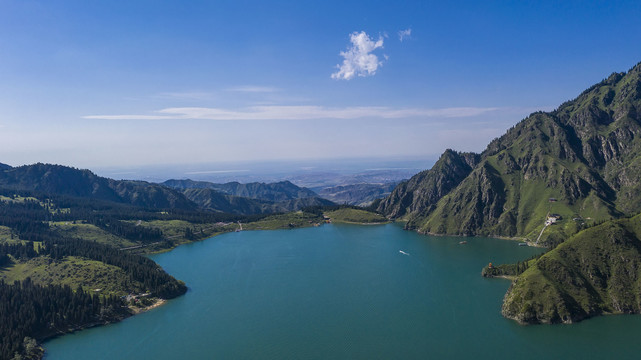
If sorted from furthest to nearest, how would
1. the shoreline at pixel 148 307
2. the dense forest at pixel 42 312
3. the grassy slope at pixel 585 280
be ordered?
the shoreline at pixel 148 307, the grassy slope at pixel 585 280, the dense forest at pixel 42 312

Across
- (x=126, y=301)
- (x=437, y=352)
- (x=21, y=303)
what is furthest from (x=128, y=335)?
(x=437, y=352)

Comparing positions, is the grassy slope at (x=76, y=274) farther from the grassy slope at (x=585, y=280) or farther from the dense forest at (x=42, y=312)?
the grassy slope at (x=585, y=280)

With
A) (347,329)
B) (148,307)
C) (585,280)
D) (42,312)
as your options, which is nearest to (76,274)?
(42,312)

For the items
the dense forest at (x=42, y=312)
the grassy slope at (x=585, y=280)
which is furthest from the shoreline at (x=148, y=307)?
the grassy slope at (x=585, y=280)

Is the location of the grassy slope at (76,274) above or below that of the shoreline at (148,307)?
above

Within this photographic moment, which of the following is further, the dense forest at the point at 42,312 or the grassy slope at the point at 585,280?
the grassy slope at the point at 585,280

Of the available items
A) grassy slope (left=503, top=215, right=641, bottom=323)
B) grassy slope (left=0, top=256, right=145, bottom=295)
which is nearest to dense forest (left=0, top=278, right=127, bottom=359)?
grassy slope (left=0, top=256, right=145, bottom=295)

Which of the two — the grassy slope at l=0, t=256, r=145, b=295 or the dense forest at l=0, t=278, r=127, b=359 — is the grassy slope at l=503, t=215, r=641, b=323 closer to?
the dense forest at l=0, t=278, r=127, b=359

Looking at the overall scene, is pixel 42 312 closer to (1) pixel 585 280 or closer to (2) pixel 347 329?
(2) pixel 347 329

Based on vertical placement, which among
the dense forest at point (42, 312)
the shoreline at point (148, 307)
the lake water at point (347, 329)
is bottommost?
the lake water at point (347, 329)
